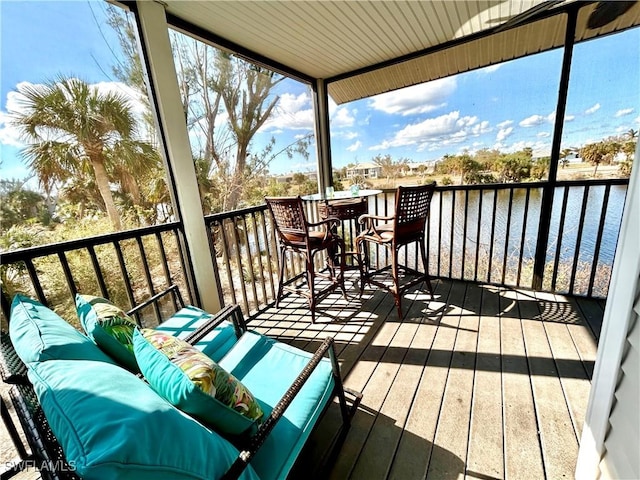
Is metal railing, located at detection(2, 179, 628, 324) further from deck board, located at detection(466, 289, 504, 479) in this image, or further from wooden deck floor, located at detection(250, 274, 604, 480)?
deck board, located at detection(466, 289, 504, 479)

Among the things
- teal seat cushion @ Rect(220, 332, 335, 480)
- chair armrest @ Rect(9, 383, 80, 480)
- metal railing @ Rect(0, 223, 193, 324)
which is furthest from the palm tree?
chair armrest @ Rect(9, 383, 80, 480)

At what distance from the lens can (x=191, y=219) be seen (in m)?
2.16

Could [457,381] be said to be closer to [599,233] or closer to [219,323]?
[219,323]

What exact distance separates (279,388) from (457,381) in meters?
1.19

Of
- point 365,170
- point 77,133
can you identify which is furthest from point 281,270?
point 77,133

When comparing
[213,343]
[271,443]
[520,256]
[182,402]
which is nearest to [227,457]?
[182,402]

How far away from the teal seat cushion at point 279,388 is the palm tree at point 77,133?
201 inches

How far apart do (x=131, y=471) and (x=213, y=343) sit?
119 centimetres

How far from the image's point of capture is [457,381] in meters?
1.71

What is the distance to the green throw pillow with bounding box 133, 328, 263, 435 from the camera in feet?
2.34

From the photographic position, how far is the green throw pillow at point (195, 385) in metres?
0.71

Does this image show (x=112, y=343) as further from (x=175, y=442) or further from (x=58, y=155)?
(x=58, y=155)

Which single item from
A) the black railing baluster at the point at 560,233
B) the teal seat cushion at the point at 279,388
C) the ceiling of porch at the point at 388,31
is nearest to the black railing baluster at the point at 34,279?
the teal seat cushion at the point at 279,388

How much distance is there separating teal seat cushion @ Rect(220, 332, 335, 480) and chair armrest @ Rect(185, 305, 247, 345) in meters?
0.08
